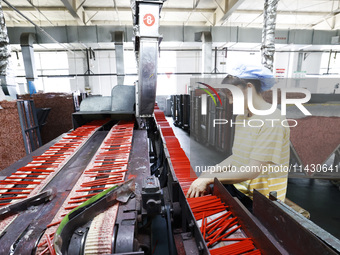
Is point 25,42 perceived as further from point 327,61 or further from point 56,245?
point 327,61

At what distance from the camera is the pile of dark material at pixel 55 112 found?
4.98 m

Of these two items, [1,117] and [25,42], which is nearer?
[1,117]

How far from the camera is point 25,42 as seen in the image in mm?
7539

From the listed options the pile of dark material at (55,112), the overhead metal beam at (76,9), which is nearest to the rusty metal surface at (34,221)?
the pile of dark material at (55,112)

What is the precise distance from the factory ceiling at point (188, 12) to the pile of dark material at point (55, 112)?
400 cm

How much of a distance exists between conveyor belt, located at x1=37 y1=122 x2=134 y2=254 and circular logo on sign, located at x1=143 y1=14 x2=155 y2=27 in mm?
1527

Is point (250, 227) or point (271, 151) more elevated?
point (271, 151)

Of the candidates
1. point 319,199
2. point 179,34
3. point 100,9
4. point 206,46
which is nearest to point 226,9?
point 206,46

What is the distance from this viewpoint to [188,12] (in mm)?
8992

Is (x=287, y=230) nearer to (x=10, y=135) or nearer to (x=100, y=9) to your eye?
(x=10, y=135)

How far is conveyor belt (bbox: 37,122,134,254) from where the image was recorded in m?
0.83

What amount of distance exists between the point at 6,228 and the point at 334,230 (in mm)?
3166

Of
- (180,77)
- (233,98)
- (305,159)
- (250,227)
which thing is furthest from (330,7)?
(250,227)

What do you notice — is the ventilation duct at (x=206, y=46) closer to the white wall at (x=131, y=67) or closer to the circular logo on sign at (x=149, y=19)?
the white wall at (x=131, y=67)
